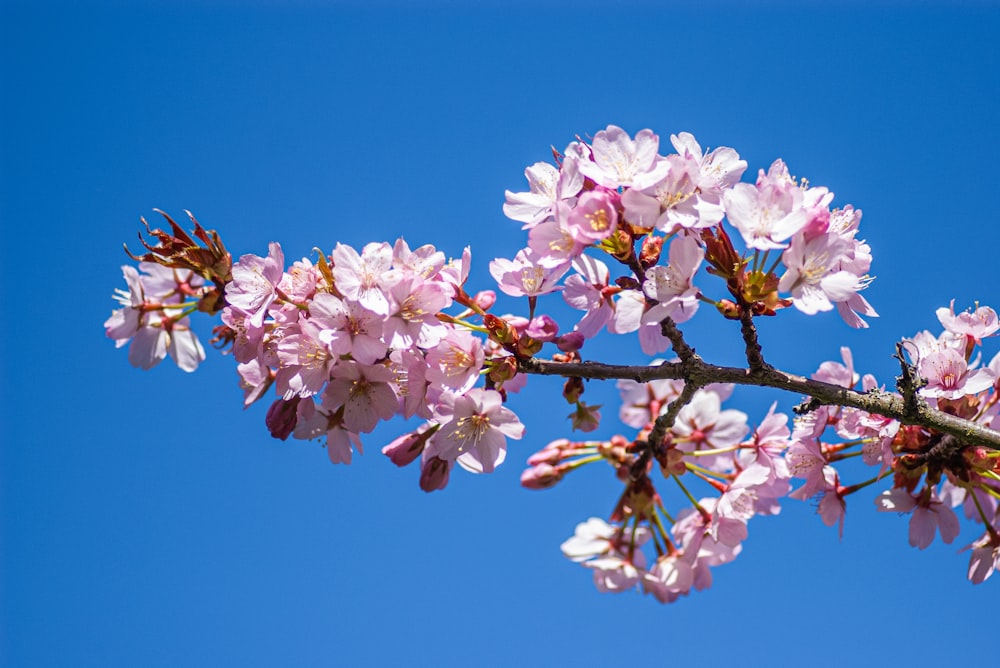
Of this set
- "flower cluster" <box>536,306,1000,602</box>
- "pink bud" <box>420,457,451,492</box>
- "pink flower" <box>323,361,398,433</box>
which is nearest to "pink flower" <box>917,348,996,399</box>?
"flower cluster" <box>536,306,1000,602</box>

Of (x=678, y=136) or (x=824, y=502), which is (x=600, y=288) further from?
(x=824, y=502)

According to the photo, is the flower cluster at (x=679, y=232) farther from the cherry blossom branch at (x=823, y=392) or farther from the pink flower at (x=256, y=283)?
the pink flower at (x=256, y=283)

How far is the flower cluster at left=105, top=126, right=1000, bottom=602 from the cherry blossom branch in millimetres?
12

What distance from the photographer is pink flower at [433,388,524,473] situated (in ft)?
10.2

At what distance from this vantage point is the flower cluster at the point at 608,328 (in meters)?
2.87

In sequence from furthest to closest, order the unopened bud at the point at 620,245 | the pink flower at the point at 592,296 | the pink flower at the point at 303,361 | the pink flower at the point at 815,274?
1. the pink flower at the point at 592,296
2. the pink flower at the point at 303,361
3. the unopened bud at the point at 620,245
4. the pink flower at the point at 815,274

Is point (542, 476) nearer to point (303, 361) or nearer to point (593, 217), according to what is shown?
point (303, 361)

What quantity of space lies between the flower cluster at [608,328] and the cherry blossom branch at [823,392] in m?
0.01

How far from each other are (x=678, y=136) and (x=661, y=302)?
25.4 inches

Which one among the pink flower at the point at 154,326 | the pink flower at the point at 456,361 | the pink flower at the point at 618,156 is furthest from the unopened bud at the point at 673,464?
the pink flower at the point at 154,326

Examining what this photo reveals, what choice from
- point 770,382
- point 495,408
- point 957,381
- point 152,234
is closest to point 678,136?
point 770,382

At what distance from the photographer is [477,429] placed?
3.22 meters

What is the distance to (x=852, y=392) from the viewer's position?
288 cm

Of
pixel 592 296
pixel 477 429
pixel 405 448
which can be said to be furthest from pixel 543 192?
pixel 405 448
